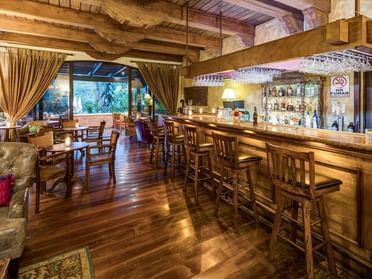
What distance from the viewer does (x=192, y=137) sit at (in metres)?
3.57

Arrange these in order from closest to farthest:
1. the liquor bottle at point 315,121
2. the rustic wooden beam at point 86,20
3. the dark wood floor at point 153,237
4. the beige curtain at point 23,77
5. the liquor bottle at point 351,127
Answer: the dark wood floor at point 153,237 → the rustic wooden beam at point 86,20 → the liquor bottle at point 351,127 → the liquor bottle at point 315,121 → the beige curtain at point 23,77

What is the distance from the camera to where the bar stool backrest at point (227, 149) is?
272 cm

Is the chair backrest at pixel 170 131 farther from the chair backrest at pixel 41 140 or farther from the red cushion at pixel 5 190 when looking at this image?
the red cushion at pixel 5 190

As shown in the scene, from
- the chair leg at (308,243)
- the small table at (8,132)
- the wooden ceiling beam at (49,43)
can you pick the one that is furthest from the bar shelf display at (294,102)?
the small table at (8,132)

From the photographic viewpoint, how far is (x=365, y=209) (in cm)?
201

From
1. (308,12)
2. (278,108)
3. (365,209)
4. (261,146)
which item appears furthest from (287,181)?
(278,108)

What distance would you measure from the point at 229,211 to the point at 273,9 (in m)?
3.06

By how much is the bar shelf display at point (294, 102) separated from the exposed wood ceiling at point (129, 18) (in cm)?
135

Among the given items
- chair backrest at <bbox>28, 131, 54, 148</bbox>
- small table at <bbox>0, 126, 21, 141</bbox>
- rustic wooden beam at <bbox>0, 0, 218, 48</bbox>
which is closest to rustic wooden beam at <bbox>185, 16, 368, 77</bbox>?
rustic wooden beam at <bbox>0, 0, 218, 48</bbox>

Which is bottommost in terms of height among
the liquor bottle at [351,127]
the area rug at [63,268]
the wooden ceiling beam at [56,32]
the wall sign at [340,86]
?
the area rug at [63,268]

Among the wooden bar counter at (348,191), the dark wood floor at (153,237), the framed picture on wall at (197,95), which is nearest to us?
the wooden bar counter at (348,191)

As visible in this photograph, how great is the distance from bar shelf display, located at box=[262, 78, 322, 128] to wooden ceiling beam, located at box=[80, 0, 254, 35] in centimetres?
185

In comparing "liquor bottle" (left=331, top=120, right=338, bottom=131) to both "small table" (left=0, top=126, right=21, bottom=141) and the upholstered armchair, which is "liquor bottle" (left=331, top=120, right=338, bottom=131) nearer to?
the upholstered armchair

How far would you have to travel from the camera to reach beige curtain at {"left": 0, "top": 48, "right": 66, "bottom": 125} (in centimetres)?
632
